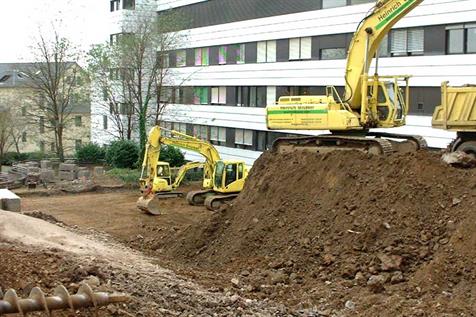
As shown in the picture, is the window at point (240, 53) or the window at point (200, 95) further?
the window at point (200, 95)

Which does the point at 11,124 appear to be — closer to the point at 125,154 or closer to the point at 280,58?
the point at 125,154

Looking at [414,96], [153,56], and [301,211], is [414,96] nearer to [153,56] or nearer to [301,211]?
[301,211]

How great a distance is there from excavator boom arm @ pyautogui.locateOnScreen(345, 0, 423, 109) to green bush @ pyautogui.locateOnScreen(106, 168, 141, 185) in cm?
2069

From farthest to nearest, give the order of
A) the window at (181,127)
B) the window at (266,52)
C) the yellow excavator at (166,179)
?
the window at (181,127) → the window at (266,52) → the yellow excavator at (166,179)

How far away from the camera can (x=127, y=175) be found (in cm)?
3697

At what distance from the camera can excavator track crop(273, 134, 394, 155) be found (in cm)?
1614

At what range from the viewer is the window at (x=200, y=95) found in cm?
4403

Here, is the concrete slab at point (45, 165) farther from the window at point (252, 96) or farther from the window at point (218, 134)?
the window at point (252, 96)

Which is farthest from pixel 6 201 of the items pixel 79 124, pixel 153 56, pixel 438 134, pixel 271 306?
pixel 79 124

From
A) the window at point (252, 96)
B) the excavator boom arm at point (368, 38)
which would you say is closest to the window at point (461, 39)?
the excavator boom arm at point (368, 38)

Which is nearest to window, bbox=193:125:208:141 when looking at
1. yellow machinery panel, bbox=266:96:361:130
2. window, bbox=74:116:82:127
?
window, bbox=74:116:82:127

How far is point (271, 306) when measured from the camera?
33.7 feet

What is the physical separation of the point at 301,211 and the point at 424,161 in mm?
2929

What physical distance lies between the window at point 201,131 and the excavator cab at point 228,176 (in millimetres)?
17941
